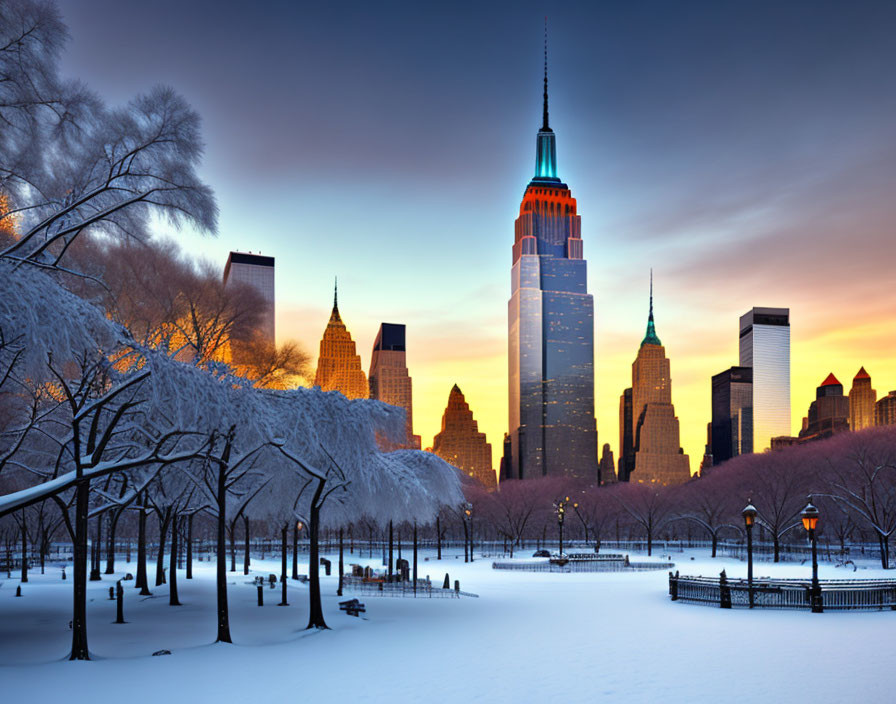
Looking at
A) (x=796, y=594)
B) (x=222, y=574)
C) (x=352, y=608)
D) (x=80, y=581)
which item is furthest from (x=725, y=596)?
(x=80, y=581)

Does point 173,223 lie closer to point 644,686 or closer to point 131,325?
point 644,686

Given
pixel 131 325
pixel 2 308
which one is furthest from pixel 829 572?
pixel 2 308

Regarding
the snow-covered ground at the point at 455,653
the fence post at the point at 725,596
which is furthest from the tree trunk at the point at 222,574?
the fence post at the point at 725,596

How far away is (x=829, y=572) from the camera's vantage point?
2148 inches

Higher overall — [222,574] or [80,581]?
[80,581]

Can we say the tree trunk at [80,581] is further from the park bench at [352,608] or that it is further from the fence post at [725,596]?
the fence post at [725,596]

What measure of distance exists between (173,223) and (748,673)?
1747 centimetres

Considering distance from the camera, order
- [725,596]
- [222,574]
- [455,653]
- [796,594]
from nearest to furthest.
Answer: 1. [455,653]
2. [222,574]
3. [796,594]
4. [725,596]

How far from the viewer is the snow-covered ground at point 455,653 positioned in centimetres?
1684

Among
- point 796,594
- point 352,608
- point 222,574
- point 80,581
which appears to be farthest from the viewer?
point 796,594

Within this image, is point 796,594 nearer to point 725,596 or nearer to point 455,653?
point 725,596

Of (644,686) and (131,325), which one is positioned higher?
(131,325)

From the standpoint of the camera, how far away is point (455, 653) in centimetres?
2162

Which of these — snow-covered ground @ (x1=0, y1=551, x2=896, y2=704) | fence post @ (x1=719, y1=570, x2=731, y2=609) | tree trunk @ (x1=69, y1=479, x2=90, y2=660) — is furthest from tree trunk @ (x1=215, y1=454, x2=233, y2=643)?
fence post @ (x1=719, y1=570, x2=731, y2=609)
